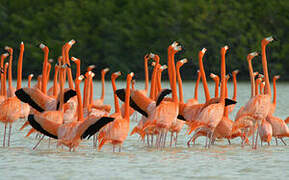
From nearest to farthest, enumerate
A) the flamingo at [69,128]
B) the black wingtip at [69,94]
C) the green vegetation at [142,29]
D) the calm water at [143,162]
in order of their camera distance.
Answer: the calm water at [143,162] < the flamingo at [69,128] < the black wingtip at [69,94] < the green vegetation at [142,29]

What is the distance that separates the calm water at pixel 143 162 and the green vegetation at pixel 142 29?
26007 mm

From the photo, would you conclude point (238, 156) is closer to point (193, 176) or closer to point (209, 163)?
point (209, 163)

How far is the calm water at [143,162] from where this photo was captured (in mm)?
7438

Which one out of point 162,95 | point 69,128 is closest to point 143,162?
point 69,128

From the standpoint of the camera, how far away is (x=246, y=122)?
9664 mm

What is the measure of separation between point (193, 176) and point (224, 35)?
105 feet

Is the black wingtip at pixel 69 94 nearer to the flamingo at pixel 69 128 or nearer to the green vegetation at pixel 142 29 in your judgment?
the flamingo at pixel 69 128

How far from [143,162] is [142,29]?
36529 millimetres

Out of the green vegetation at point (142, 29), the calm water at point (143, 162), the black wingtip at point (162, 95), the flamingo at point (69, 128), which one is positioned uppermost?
the green vegetation at point (142, 29)

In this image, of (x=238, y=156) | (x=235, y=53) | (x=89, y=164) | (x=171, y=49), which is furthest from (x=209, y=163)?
(x=235, y=53)

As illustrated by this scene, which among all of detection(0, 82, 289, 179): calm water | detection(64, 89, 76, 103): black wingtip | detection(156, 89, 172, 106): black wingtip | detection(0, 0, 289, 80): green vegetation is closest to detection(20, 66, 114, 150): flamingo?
detection(0, 82, 289, 179): calm water

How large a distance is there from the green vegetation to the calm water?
85.3ft

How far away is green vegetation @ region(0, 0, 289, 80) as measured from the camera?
37531mm

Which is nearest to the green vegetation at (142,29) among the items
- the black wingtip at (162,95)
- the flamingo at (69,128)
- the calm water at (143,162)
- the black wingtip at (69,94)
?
the calm water at (143,162)
